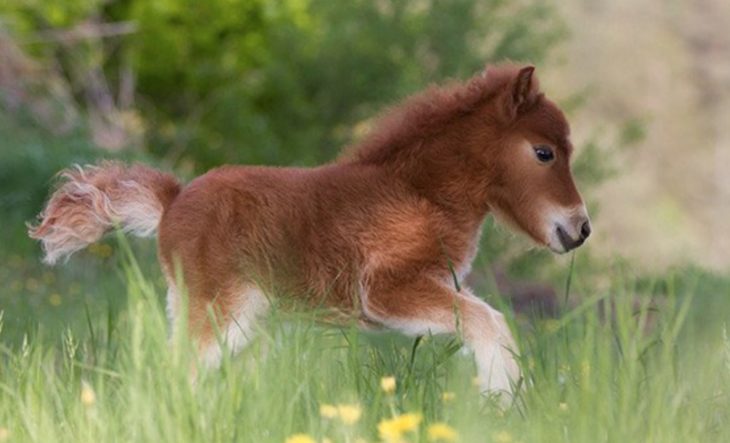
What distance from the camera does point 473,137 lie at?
6.23 metres

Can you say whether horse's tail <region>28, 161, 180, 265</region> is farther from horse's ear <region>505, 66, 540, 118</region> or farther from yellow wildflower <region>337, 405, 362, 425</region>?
yellow wildflower <region>337, 405, 362, 425</region>

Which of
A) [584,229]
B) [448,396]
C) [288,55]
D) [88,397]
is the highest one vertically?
[288,55]

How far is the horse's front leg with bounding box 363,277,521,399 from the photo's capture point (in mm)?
5398

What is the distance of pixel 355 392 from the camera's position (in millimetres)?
5082

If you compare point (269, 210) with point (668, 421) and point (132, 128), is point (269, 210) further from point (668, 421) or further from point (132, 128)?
point (132, 128)

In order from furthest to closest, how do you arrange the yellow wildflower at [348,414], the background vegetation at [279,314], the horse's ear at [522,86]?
1. the horse's ear at [522,86]
2. the background vegetation at [279,314]
3. the yellow wildflower at [348,414]

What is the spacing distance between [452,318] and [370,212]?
24.3 inches

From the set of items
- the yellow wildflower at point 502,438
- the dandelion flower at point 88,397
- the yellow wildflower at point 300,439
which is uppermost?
the dandelion flower at point 88,397

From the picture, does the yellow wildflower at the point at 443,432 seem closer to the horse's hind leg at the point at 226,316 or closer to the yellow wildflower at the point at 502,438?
the yellow wildflower at the point at 502,438

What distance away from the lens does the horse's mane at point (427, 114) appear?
6.26 m

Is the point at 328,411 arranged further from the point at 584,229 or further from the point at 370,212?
the point at 584,229

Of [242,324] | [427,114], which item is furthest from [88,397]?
[427,114]

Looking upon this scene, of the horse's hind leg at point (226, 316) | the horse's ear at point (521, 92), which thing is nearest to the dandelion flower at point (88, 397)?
the horse's hind leg at point (226, 316)

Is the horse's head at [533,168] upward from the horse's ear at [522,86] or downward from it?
downward
